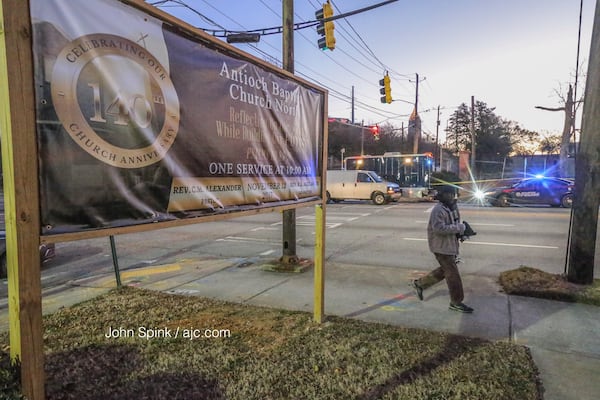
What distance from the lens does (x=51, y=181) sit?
2018mm

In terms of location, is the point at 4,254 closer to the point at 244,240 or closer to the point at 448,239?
the point at 244,240

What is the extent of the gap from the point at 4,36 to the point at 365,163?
2571cm

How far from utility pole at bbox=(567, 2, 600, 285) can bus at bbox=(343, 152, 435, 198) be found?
18857 mm

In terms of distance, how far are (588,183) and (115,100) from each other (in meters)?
5.79

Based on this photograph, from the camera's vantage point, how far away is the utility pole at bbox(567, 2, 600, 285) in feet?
17.0

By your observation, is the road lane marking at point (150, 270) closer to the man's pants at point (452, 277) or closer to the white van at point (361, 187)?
the man's pants at point (452, 277)

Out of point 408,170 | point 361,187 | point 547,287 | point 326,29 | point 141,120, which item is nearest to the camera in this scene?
point 141,120

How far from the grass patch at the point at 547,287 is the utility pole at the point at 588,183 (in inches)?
7.2

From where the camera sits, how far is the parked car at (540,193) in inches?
703

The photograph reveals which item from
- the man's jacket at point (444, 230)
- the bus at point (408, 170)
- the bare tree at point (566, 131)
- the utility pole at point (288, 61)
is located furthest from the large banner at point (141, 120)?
the bare tree at point (566, 131)

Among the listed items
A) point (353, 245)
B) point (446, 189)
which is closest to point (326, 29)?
point (353, 245)

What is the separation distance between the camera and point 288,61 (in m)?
7.14

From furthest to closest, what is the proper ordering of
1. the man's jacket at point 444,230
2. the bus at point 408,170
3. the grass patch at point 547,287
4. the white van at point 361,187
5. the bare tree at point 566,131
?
1. the bare tree at point 566,131
2. the bus at point 408,170
3. the white van at point 361,187
4. the grass patch at point 547,287
5. the man's jacket at point 444,230

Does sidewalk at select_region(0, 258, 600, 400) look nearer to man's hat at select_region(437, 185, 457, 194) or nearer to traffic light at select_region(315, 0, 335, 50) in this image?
man's hat at select_region(437, 185, 457, 194)
